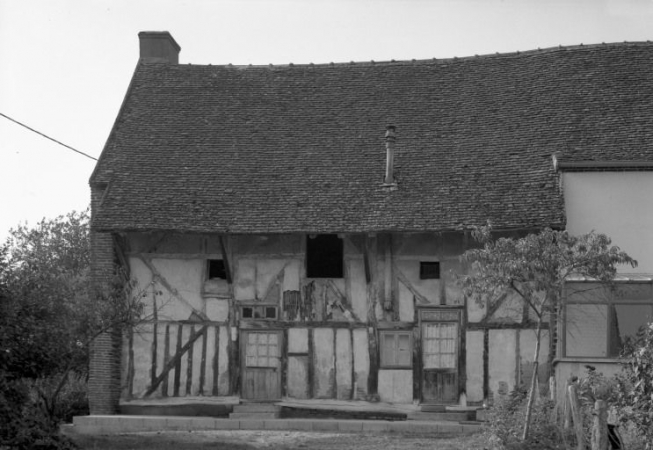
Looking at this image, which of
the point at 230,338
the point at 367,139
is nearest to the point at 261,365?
the point at 230,338

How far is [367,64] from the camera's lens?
2839 centimetres

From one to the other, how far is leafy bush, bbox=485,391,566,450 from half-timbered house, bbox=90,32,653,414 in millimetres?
4638

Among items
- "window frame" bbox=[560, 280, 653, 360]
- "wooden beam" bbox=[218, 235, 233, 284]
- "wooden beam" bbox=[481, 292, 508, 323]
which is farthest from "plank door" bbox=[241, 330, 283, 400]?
"window frame" bbox=[560, 280, 653, 360]

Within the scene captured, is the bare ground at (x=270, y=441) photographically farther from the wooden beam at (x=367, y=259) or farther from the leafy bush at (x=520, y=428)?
the wooden beam at (x=367, y=259)

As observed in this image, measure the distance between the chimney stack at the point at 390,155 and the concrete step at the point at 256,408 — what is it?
211 inches

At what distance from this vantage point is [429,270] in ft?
78.3

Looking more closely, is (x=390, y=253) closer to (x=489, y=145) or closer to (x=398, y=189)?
(x=398, y=189)

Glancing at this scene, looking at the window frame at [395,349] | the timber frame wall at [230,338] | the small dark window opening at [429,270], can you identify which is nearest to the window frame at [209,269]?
the timber frame wall at [230,338]

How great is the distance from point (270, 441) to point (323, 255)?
19.2 feet

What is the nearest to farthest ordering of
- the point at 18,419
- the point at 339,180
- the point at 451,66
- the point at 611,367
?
1. the point at 18,419
2. the point at 611,367
3. the point at 339,180
4. the point at 451,66

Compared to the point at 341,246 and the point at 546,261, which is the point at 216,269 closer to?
the point at 341,246

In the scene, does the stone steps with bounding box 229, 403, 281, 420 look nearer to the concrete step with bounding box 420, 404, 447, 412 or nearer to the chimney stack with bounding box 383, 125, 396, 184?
the concrete step with bounding box 420, 404, 447, 412

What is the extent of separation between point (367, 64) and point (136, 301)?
8749 millimetres

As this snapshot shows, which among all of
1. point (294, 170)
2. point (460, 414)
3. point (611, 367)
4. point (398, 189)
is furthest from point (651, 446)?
point (294, 170)
